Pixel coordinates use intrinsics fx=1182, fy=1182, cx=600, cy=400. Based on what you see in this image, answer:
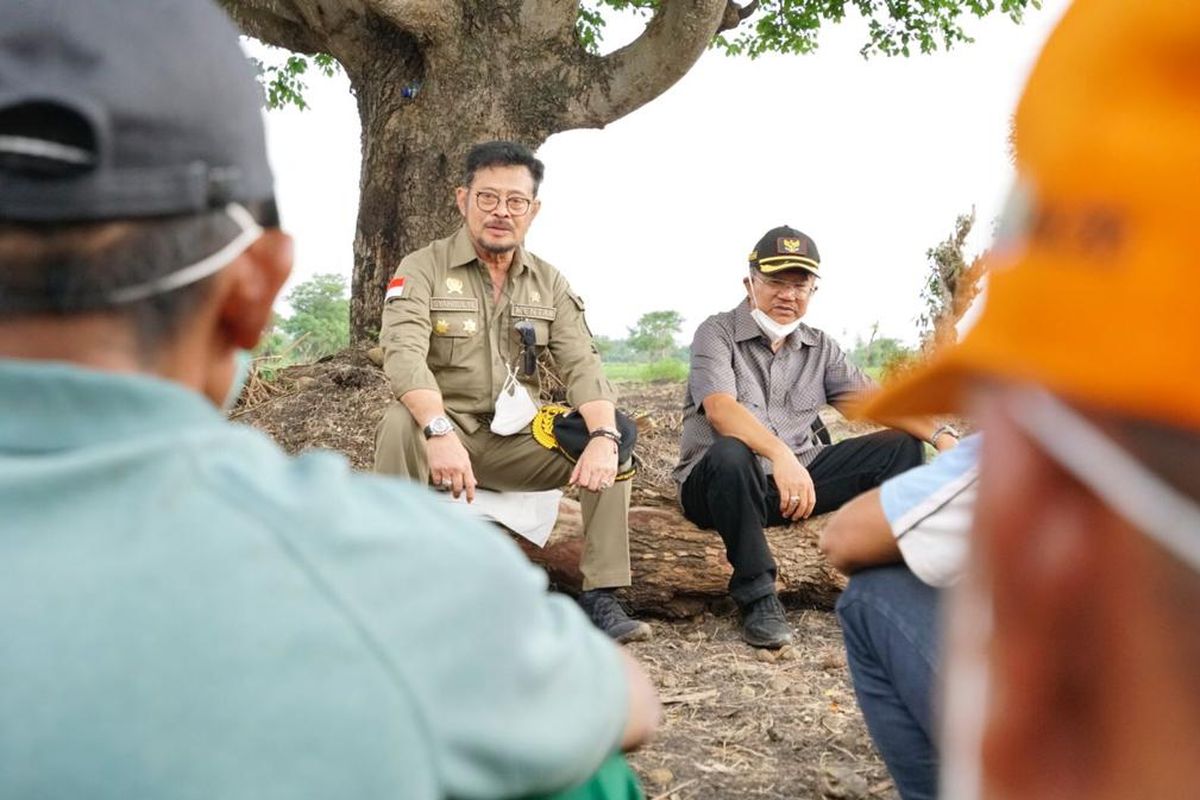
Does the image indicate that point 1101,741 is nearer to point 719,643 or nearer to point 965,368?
point 965,368

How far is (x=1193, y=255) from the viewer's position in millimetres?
482

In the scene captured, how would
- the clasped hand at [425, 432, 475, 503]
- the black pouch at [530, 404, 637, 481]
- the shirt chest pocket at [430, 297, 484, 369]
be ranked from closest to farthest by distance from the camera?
the clasped hand at [425, 432, 475, 503]
the black pouch at [530, 404, 637, 481]
the shirt chest pocket at [430, 297, 484, 369]

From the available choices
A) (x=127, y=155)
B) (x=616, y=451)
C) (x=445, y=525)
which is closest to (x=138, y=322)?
(x=127, y=155)

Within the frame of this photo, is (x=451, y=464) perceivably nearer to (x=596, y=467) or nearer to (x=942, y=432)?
(x=596, y=467)

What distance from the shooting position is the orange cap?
18.9 inches

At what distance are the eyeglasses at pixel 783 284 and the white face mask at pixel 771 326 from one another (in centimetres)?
6

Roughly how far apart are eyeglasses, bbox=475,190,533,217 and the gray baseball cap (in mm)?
3678

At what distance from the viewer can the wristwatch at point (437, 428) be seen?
4207 millimetres

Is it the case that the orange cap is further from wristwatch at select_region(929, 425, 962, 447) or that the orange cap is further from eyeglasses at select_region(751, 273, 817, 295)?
eyeglasses at select_region(751, 273, 817, 295)

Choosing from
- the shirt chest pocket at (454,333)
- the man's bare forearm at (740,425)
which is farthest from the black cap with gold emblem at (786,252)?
the shirt chest pocket at (454,333)

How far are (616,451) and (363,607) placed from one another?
3497 millimetres

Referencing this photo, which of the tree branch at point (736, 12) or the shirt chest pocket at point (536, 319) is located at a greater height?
the tree branch at point (736, 12)

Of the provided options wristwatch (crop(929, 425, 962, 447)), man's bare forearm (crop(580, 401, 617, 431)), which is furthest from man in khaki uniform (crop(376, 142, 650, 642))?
wristwatch (crop(929, 425, 962, 447))

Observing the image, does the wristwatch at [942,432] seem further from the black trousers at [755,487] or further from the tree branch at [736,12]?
the tree branch at [736,12]
